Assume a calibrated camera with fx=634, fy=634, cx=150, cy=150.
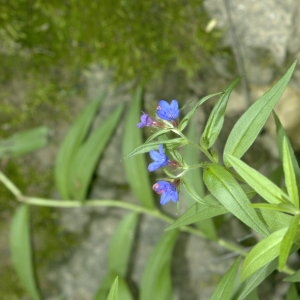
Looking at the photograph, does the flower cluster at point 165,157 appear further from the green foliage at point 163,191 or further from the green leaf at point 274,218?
the green leaf at point 274,218

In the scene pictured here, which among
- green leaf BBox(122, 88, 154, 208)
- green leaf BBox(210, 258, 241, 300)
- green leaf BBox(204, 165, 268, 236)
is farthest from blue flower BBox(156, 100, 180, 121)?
green leaf BBox(122, 88, 154, 208)

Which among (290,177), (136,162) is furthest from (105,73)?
(290,177)

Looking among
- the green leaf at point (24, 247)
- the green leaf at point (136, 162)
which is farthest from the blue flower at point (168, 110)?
the green leaf at point (24, 247)

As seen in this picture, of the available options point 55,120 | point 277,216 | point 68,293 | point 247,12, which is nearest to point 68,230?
point 68,293

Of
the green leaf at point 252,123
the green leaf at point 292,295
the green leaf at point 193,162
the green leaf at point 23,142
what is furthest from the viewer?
the green leaf at point 23,142

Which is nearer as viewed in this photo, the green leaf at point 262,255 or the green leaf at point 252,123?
the green leaf at point 262,255

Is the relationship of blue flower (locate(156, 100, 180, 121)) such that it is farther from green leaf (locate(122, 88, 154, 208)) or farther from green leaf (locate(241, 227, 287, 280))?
green leaf (locate(122, 88, 154, 208))

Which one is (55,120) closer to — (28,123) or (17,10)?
(28,123)
